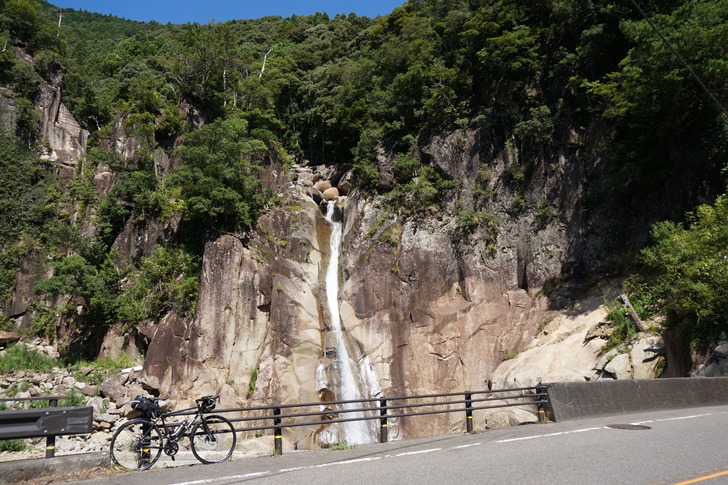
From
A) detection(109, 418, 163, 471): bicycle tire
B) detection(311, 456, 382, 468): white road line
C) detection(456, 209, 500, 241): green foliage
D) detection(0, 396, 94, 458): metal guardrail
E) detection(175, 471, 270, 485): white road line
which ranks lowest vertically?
detection(311, 456, 382, 468): white road line

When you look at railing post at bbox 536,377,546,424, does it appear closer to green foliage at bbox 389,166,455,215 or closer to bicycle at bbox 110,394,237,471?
bicycle at bbox 110,394,237,471

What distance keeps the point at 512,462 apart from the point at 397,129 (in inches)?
1097

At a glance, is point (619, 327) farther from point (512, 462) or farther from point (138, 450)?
point (138, 450)

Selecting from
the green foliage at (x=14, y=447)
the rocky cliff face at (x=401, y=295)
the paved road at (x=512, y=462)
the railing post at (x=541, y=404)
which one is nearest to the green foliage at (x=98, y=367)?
the rocky cliff face at (x=401, y=295)

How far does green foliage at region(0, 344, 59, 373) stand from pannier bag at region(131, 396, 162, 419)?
2395 cm

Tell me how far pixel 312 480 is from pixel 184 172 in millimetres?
25035

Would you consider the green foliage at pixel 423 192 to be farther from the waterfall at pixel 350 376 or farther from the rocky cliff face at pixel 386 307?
the waterfall at pixel 350 376

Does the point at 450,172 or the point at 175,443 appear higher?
the point at 450,172

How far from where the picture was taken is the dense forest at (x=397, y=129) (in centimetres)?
1927

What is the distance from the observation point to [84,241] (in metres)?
30.4

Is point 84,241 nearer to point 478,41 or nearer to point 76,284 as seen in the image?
point 76,284

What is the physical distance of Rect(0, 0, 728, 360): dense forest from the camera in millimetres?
19266

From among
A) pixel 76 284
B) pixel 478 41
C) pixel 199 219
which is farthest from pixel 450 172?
pixel 76 284

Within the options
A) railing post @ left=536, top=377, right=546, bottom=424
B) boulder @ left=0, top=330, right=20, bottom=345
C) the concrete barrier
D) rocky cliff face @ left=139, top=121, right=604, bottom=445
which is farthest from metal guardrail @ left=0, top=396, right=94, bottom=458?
boulder @ left=0, top=330, right=20, bottom=345
